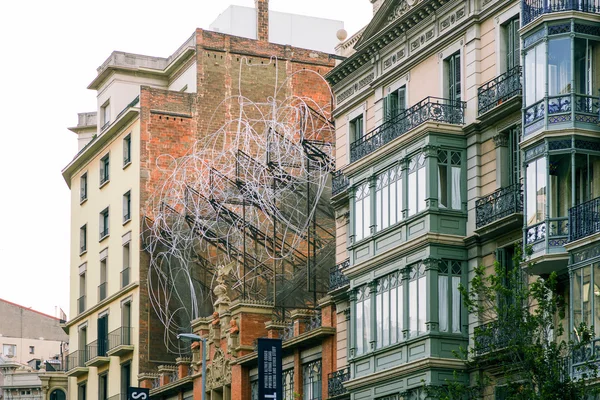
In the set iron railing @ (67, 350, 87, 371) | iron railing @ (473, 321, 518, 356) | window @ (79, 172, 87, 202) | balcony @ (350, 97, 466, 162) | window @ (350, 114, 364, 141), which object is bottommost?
iron railing @ (473, 321, 518, 356)

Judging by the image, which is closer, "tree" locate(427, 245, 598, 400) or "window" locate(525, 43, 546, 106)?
"tree" locate(427, 245, 598, 400)

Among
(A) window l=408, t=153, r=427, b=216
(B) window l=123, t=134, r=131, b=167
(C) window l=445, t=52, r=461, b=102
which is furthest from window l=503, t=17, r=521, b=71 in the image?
(B) window l=123, t=134, r=131, b=167

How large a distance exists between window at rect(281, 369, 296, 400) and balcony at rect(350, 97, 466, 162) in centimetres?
1053

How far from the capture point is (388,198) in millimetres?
46312

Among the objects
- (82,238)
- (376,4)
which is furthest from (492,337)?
(82,238)

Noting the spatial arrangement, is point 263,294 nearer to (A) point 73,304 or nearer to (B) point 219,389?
(B) point 219,389

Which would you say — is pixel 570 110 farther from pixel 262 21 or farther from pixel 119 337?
pixel 262 21

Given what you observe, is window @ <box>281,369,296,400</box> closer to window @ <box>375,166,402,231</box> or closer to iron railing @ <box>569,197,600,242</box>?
window @ <box>375,166,402,231</box>

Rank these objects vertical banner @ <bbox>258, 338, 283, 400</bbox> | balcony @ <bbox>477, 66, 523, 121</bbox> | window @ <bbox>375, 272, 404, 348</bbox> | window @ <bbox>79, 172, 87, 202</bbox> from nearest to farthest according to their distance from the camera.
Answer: balcony @ <bbox>477, 66, 523, 121</bbox>, window @ <bbox>375, 272, 404, 348</bbox>, vertical banner @ <bbox>258, 338, 283, 400</bbox>, window @ <bbox>79, 172, 87, 202</bbox>

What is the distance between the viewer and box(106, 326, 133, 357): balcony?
7231 centimetres

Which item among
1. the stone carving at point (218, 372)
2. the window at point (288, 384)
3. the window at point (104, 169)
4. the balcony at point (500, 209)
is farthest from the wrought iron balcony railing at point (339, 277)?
the window at point (104, 169)

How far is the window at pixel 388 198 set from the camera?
1794 inches

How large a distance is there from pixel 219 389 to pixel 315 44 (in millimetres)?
25514

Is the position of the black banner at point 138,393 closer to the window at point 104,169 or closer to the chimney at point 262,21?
the window at point 104,169
